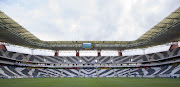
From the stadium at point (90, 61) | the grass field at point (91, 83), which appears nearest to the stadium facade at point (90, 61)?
the stadium at point (90, 61)

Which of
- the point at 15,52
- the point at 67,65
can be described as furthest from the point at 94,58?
the point at 15,52

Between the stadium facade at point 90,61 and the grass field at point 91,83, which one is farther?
the stadium facade at point 90,61

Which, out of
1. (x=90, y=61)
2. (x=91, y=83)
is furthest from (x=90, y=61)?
(x=91, y=83)

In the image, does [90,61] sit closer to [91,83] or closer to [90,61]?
[90,61]

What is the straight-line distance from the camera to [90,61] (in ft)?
Result: 237

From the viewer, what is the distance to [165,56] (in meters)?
56.5

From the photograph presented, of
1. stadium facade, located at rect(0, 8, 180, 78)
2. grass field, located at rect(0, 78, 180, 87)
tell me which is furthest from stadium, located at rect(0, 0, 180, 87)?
grass field, located at rect(0, 78, 180, 87)

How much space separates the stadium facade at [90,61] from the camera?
5022cm

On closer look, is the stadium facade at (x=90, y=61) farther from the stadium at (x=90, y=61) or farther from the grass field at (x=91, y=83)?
the grass field at (x=91, y=83)

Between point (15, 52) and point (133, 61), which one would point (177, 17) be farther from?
point (15, 52)

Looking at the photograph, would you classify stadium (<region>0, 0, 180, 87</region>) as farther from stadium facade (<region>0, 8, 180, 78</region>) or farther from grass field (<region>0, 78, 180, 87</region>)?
grass field (<region>0, 78, 180, 87</region>)

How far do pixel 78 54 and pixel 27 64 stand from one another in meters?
27.0

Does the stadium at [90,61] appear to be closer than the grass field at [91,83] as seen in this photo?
No

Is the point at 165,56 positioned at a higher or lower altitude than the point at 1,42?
lower
